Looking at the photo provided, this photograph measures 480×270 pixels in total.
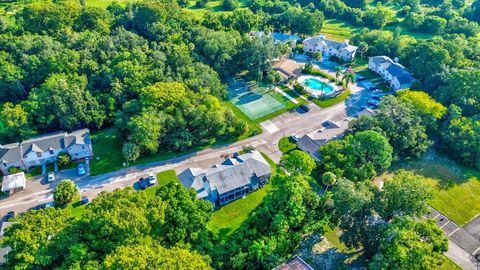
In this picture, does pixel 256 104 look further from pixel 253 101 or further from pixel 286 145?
pixel 286 145

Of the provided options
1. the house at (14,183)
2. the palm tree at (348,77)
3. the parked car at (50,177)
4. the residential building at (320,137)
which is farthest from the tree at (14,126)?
the palm tree at (348,77)

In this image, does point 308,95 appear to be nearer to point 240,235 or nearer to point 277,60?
point 277,60

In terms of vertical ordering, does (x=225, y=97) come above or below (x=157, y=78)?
below

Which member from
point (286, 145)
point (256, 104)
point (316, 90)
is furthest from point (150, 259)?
point (316, 90)

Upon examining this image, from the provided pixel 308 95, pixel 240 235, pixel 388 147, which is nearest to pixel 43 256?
pixel 240 235

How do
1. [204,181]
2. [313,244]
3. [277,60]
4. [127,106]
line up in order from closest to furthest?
[313,244] → [204,181] → [127,106] → [277,60]

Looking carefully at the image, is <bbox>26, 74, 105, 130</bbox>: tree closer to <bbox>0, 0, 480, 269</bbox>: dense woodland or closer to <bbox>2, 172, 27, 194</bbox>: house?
<bbox>0, 0, 480, 269</bbox>: dense woodland
